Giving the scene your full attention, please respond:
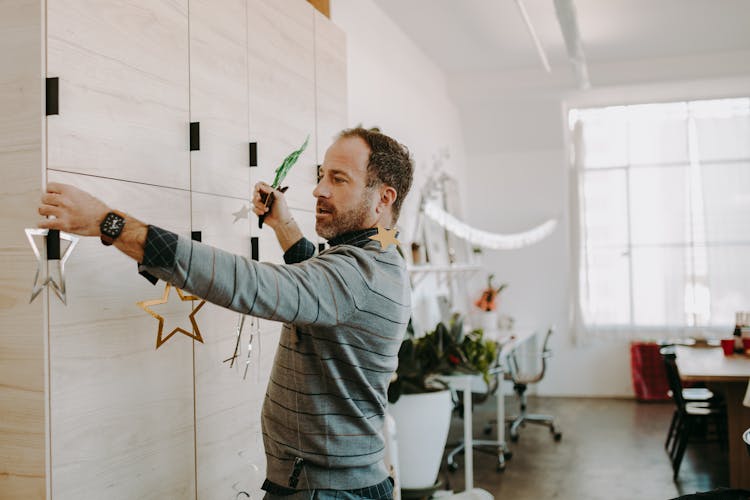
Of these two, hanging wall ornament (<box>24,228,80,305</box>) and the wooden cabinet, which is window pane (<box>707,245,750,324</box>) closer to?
the wooden cabinet

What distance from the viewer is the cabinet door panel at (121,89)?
175cm

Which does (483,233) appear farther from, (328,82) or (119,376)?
(119,376)

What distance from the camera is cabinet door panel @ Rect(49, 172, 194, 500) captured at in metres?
1.75

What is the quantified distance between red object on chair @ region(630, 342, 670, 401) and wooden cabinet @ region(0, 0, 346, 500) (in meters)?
6.37

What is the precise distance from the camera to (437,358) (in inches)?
188

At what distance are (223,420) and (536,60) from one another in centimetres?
584

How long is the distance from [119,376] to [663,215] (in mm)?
7433

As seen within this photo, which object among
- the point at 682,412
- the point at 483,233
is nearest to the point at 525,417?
the point at 682,412

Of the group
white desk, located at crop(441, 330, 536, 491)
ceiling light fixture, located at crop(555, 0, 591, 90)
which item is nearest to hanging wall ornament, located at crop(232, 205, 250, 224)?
white desk, located at crop(441, 330, 536, 491)

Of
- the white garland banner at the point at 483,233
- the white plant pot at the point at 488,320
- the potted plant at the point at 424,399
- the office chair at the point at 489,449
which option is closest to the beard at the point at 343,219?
the potted plant at the point at 424,399

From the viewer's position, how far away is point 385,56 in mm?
5672

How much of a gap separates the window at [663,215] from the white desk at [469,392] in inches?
54.2

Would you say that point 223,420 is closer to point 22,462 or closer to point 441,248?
point 22,462

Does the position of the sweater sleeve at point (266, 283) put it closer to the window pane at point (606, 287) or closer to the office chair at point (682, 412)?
the office chair at point (682, 412)
